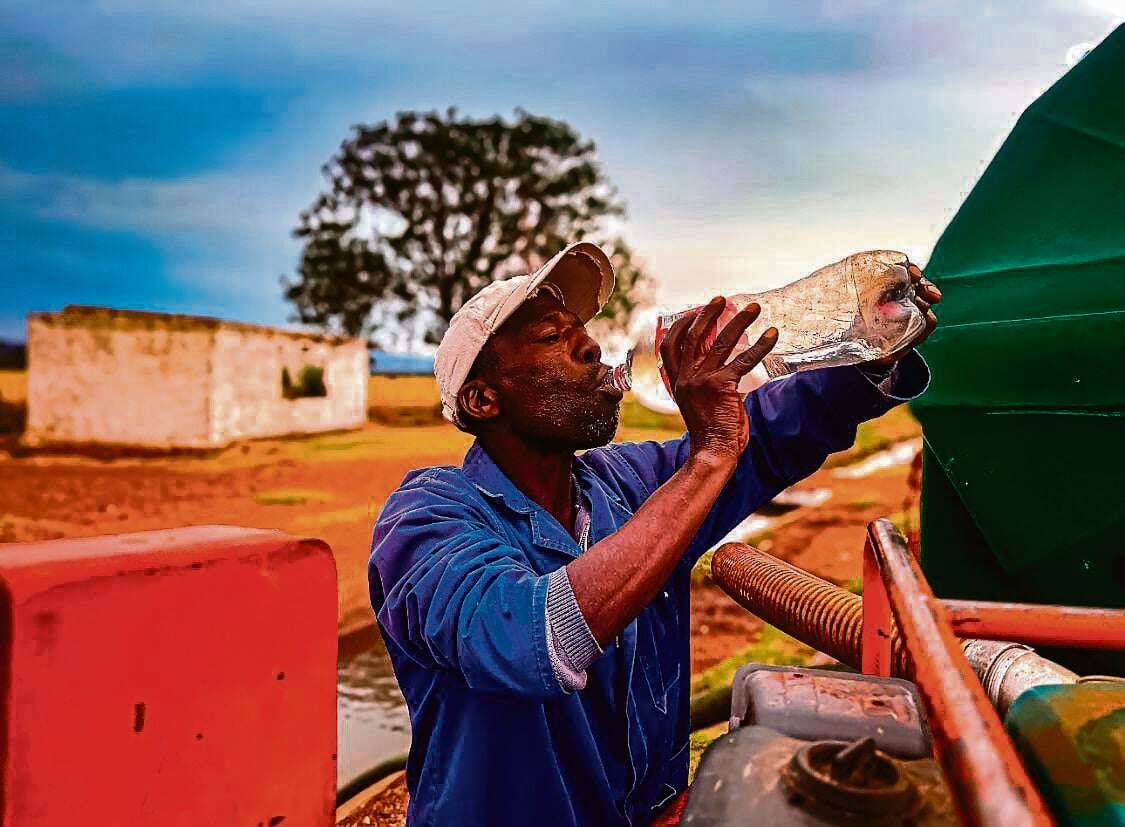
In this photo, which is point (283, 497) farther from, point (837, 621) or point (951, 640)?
point (951, 640)

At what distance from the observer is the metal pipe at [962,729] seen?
0.77 m

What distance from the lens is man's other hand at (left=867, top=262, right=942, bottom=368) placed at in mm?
2145

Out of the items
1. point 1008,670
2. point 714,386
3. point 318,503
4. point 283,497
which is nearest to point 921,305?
point 714,386

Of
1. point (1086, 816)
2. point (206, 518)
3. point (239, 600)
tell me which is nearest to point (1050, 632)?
point (1086, 816)

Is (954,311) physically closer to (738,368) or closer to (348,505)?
(738,368)

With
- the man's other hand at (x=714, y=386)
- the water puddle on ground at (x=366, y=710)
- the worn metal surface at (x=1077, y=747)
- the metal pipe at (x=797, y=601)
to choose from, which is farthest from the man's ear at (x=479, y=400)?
the water puddle on ground at (x=366, y=710)

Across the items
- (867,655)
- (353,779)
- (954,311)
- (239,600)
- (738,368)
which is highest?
(954,311)

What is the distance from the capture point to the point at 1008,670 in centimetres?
204

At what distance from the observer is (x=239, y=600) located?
169 centimetres

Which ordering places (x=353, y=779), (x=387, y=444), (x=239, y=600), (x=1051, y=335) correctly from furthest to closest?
(x=387, y=444)
(x=353, y=779)
(x=1051, y=335)
(x=239, y=600)

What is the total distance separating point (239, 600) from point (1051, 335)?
7.59ft

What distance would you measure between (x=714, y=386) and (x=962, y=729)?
103 centimetres

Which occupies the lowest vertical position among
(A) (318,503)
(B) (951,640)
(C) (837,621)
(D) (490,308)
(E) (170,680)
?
(A) (318,503)

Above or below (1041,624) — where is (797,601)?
below
